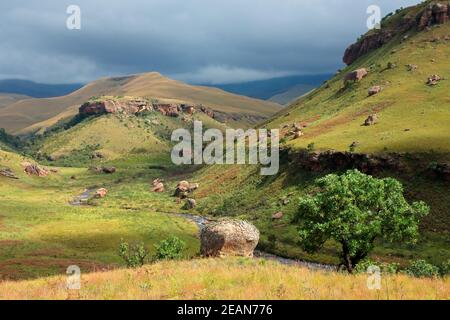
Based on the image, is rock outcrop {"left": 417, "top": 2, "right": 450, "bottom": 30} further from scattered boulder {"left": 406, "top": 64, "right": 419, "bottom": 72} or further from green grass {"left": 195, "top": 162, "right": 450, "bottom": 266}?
green grass {"left": 195, "top": 162, "right": 450, "bottom": 266}

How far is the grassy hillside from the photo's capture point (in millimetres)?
101681

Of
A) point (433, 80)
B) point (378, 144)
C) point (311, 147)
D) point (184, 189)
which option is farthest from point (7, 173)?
point (433, 80)

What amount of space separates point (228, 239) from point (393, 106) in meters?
107

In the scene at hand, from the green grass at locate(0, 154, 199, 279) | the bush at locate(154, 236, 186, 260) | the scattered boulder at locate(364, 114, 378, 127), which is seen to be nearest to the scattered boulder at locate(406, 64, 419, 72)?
the scattered boulder at locate(364, 114, 378, 127)

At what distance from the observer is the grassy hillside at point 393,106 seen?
334 ft

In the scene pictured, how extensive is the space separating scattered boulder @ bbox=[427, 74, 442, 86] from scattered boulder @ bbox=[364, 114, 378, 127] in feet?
97.8

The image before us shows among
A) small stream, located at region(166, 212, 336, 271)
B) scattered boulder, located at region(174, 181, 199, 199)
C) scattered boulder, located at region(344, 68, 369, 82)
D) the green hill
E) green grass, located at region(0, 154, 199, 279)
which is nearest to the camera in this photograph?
green grass, located at region(0, 154, 199, 279)

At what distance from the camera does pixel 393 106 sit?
131 m

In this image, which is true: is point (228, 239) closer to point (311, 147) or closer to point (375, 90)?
point (311, 147)

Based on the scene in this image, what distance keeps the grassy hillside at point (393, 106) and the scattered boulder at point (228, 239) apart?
6437 centimetres

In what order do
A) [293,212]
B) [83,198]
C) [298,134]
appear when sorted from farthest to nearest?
[83,198] → [298,134] → [293,212]

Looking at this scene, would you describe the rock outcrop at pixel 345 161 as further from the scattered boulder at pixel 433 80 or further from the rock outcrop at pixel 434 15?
the rock outcrop at pixel 434 15

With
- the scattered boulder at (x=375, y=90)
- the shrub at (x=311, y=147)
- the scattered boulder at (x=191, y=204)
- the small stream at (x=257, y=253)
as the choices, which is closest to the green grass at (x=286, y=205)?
the small stream at (x=257, y=253)
